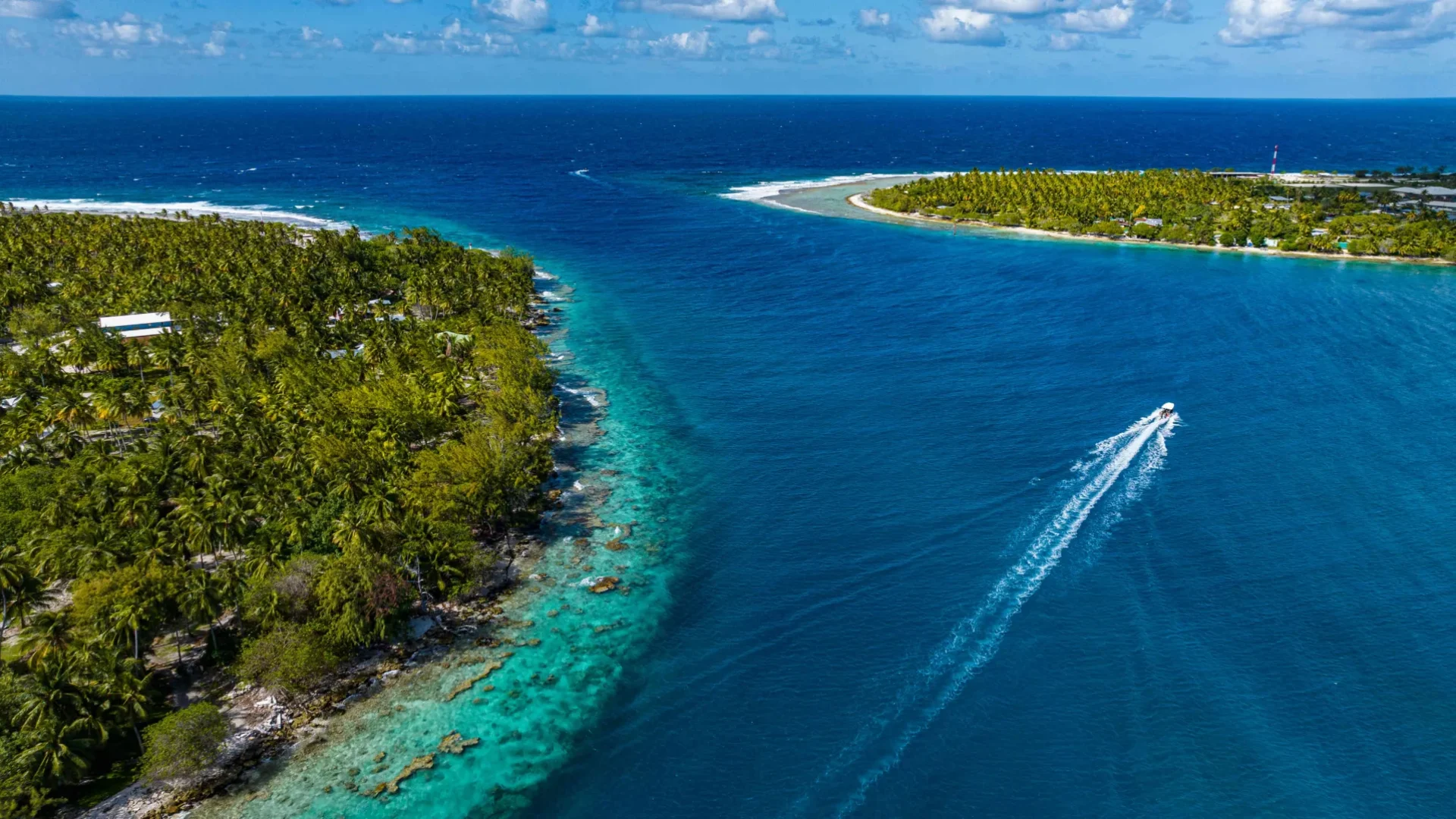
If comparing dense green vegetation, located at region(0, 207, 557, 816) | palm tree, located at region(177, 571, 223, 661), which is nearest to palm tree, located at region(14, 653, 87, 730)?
dense green vegetation, located at region(0, 207, 557, 816)

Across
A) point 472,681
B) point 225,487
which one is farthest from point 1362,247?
point 225,487

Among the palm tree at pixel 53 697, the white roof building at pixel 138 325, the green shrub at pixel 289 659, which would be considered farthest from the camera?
the white roof building at pixel 138 325

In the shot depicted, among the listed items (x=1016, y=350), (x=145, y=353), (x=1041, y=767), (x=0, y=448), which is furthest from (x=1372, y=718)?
(x=145, y=353)

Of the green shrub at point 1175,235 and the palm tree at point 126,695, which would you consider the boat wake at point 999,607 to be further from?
the green shrub at point 1175,235

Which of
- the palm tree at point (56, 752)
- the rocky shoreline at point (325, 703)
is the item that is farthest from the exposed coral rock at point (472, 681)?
the palm tree at point (56, 752)

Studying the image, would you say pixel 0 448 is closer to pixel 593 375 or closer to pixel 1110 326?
pixel 593 375

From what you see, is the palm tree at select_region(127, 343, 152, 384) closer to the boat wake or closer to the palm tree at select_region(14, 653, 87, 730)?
the palm tree at select_region(14, 653, 87, 730)
